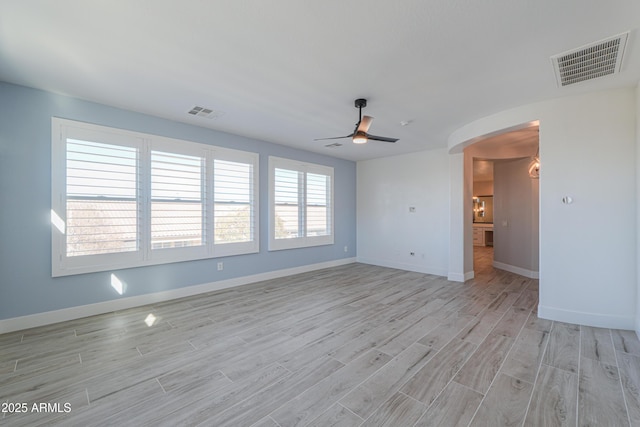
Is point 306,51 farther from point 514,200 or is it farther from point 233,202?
point 514,200

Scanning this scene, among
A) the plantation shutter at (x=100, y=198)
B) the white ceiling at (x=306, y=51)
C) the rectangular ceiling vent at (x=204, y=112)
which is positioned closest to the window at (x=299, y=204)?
the rectangular ceiling vent at (x=204, y=112)

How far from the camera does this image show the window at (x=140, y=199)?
3.44m

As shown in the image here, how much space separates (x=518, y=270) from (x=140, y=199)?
301 inches

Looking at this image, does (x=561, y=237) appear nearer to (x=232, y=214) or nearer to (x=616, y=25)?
(x=616, y=25)

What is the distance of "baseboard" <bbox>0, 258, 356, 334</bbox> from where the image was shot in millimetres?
3166

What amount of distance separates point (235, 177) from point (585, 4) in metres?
4.72

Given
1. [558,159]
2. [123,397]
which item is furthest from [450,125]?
[123,397]

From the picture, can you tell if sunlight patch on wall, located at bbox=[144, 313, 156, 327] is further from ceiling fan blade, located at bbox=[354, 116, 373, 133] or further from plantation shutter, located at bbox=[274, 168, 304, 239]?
ceiling fan blade, located at bbox=[354, 116, 373, 133]

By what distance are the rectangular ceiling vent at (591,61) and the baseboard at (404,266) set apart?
403cm

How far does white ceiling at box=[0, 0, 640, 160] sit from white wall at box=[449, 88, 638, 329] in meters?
0.36

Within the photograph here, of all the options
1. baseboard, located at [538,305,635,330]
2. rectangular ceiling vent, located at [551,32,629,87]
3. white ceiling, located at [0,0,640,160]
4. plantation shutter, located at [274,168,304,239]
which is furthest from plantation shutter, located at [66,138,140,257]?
baseboard, located at [538,305,635,330]

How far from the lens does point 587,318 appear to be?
130 inches

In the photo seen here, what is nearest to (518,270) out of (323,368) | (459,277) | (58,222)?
(459,277)

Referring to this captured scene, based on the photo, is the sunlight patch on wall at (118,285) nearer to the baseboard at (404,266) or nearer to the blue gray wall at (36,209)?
the blue gray wall at (36,209)
